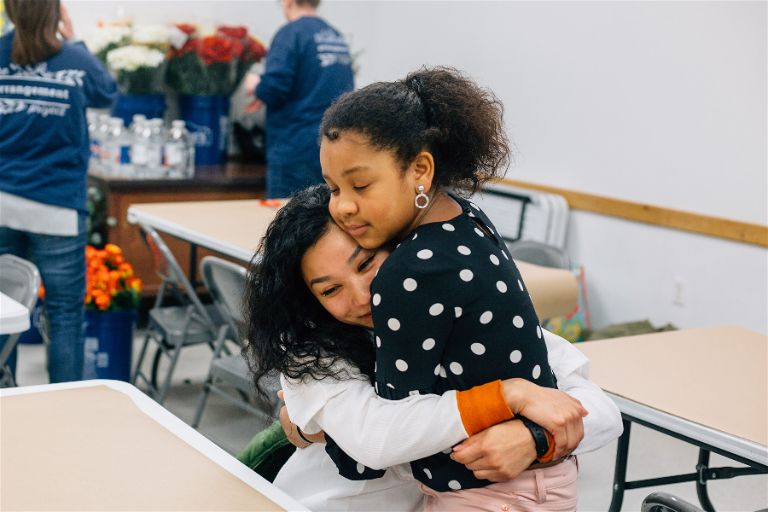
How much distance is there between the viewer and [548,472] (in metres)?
1.38

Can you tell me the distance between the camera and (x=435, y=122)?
4.30 feet

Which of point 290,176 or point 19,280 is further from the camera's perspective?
point 290,176

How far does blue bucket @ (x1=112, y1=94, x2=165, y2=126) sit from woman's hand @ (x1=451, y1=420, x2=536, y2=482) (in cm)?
465

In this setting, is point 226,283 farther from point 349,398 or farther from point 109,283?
point 349,398

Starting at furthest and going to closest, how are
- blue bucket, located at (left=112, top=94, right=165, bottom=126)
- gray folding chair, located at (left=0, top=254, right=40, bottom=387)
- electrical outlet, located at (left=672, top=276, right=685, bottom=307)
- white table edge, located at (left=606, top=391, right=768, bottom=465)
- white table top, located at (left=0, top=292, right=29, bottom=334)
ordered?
blue bucket, located at (left=112, top=94, right=165, bottom=126) → electrical outlet, located at (left=672, top=276, right=685, bottom=307) → gray folding chair, located at (left=0, top=254, right=40, bottom=387) → white table top, located at (left=0, top=292, right=29, bottom=334) → white table edge, located at (left=606, top=391, right=768, bottom=465)

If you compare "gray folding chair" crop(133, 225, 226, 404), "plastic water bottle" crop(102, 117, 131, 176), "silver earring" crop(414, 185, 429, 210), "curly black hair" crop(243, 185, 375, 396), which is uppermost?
"silver earring" crop(414, 185, 429, 210)

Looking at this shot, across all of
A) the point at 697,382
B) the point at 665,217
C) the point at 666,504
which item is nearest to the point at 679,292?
the point at 665,217

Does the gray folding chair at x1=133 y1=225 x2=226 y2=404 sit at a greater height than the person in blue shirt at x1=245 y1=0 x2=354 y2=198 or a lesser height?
lesser

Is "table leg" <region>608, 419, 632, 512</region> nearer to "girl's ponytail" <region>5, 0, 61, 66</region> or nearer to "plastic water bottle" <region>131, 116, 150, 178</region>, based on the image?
"girl's ponytail" <region>5, 0, 61, 66</region>

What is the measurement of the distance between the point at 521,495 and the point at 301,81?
387 cm

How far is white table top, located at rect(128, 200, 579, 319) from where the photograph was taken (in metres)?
3.36

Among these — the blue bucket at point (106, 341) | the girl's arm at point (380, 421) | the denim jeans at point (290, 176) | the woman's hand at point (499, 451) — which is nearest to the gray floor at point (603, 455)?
the blue bucket at point (106, 341)

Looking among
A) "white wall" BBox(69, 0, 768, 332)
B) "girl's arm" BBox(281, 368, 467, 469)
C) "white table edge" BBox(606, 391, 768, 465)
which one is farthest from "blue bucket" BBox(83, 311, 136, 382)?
"girl's arm" BBox(281, 368, 467, 469)

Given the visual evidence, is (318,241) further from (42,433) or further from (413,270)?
(42,433)
